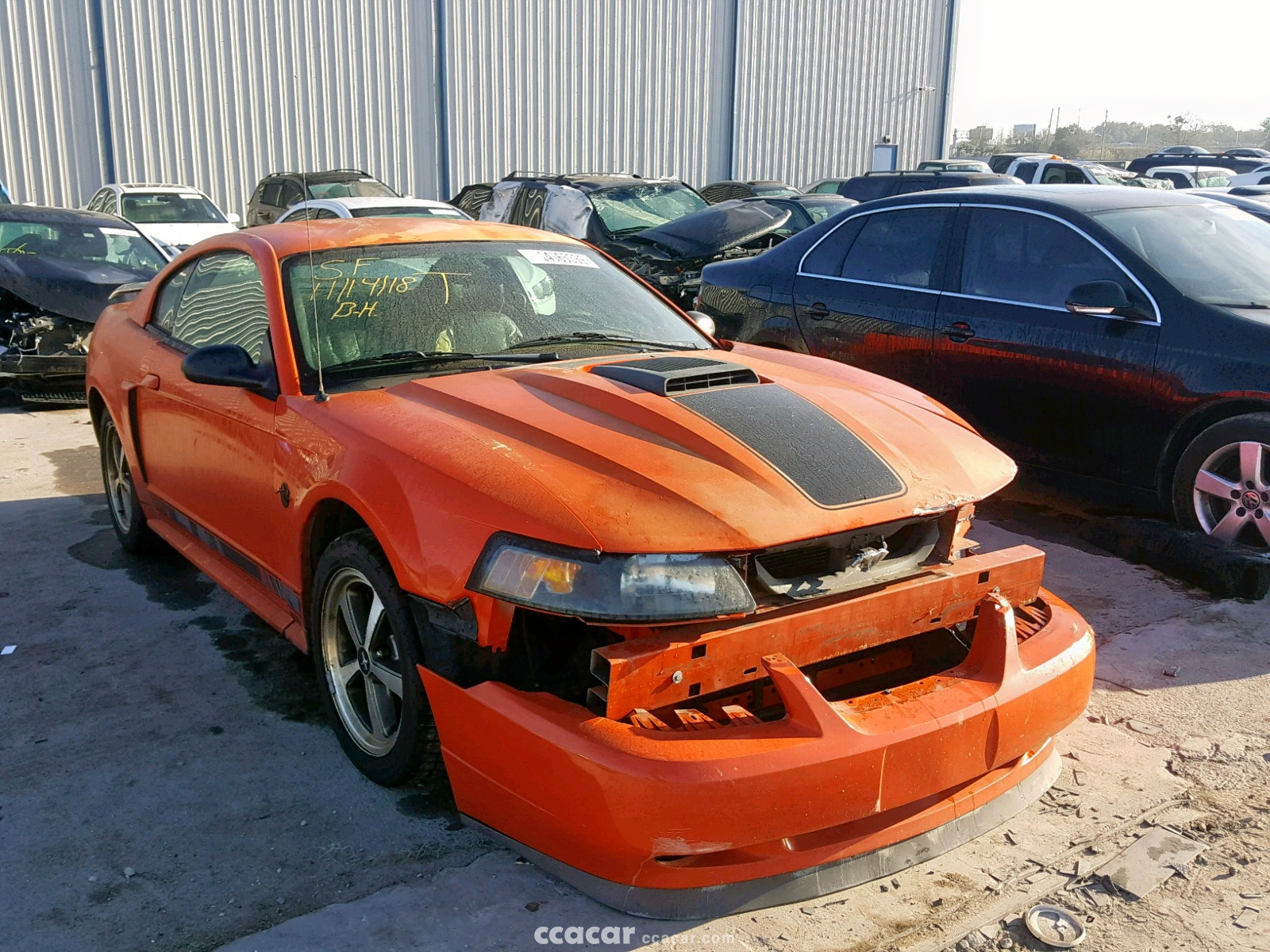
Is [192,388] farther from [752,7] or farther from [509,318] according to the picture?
[752,7]

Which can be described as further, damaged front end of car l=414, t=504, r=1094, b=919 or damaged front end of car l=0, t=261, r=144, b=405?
damaged front end of car l=0, t=261, r=144, b=405

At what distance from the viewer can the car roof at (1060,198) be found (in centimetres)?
562

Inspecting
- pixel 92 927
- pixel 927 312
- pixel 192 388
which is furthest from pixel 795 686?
pixel 927 312

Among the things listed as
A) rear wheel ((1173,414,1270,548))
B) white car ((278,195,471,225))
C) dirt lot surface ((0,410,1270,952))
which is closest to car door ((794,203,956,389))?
rear wheel ((1173,414,1270,548))

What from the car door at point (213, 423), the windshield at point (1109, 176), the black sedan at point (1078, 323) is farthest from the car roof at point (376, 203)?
the windshield at point (1109, 176)

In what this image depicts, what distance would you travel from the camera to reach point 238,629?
175 inches

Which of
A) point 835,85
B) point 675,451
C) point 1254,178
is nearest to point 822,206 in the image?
point 675,451

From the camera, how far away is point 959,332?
19.0ft

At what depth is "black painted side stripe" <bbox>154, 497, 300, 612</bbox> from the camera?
367cm

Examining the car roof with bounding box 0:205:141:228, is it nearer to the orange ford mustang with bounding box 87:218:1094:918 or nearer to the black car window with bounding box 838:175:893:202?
the orange ford mustang with bounding box 87:218:1094:918

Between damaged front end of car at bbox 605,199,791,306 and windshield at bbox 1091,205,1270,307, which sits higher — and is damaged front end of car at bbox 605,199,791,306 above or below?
below

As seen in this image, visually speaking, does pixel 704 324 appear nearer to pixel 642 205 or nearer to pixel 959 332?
pixel 959 332

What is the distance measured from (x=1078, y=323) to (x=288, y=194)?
14492 millimetres

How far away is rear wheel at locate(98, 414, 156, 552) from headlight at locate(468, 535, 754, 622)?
310 cm
